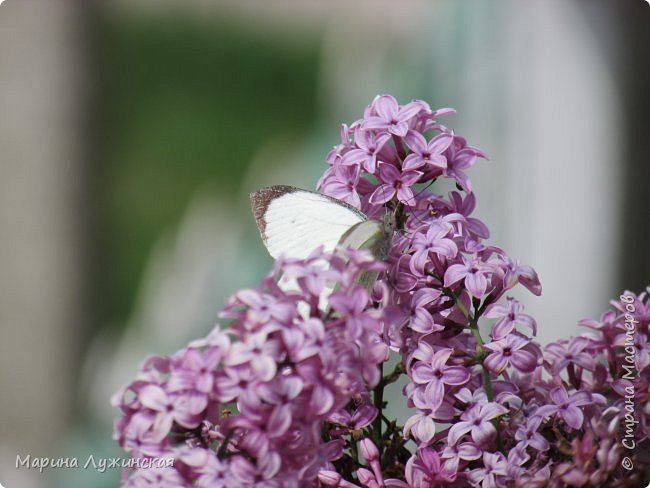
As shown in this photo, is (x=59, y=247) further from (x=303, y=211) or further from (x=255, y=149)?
(x=303, y=211)

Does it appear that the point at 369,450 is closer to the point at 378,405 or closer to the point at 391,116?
the point at 378,405

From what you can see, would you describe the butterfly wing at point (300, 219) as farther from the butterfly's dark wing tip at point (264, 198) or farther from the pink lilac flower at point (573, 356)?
the pink lilac flower at point (573, 356)

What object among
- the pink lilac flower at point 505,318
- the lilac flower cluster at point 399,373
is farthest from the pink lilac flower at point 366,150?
the pink lilac flower at point 505,318

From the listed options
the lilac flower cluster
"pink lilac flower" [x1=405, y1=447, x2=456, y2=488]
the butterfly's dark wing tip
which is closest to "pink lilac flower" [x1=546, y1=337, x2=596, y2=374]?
the lilac flower cluster

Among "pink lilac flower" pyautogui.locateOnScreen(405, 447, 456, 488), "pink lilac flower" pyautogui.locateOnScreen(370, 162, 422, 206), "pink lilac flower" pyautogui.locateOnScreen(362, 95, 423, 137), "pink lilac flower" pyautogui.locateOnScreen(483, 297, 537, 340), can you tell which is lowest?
"pink lilac flower" pyautogui.locateOnScreen(405, 447, 456, 488)

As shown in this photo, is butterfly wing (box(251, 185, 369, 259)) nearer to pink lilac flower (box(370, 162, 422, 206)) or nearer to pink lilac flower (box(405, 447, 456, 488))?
pink lilac flower (box(370, 162, 422, 206))

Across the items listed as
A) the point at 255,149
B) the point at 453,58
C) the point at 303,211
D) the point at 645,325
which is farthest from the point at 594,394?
the point at 255,149

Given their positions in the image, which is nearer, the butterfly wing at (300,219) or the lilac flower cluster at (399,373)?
the lilac flower cluster at (399,373)
